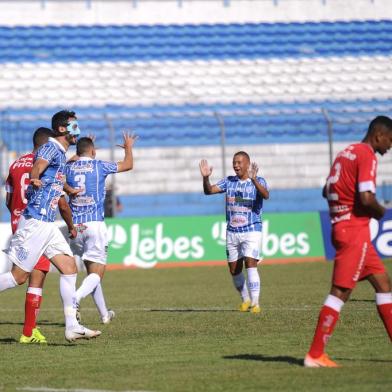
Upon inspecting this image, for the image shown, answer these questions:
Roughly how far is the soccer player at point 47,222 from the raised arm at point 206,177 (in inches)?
150

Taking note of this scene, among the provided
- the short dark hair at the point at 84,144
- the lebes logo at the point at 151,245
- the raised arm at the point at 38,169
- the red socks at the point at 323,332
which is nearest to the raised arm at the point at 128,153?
the short dark hair at the point at 84,144

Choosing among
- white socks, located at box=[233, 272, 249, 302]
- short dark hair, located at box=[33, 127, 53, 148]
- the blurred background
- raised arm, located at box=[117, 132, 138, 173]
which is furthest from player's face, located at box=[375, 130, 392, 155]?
the blurred background

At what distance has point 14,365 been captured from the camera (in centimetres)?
966

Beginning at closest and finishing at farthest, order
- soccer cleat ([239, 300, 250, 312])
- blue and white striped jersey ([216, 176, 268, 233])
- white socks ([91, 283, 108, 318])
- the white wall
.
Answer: white socks ([91, 283, 108, 318]) → soccer cleat ([239, 300, 250, 312]) → blue and white striped jersey ([216, 176, 268, 233]) → the white wall

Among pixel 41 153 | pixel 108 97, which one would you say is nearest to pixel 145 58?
pixel 108 97

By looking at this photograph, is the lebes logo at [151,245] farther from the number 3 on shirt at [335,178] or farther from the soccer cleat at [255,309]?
the number 3 on shirt at [335,178]

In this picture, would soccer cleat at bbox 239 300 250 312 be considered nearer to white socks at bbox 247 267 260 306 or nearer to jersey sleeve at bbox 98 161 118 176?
white socks at bbox 247 267 260 306

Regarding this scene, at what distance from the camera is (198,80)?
3431 centimetres

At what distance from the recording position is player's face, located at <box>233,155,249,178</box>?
15297mm

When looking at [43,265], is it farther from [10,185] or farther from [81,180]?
[81,180]

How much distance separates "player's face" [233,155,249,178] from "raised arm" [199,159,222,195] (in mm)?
403

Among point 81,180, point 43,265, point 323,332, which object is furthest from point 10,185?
point 323,332

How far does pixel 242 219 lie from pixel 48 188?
503 cm

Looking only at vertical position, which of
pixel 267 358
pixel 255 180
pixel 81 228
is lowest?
pixel 267 358
